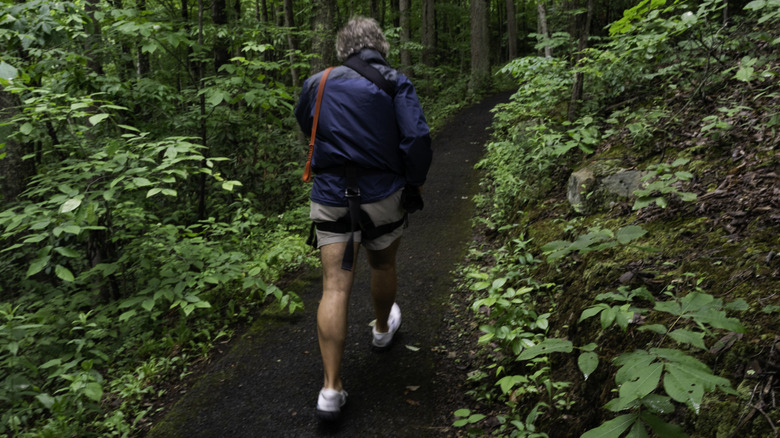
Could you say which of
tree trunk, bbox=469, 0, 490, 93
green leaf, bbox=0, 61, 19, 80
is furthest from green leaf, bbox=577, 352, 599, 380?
tree trunk, bbox=469, 0, 490, 93

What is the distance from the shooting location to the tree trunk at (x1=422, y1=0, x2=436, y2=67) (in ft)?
51.0

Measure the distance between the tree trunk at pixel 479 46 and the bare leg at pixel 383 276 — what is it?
543 inches

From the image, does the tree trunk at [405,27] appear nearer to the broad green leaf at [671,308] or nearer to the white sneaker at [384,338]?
the white sneaker at [384,338]

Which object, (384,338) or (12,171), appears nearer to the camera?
(384,338)

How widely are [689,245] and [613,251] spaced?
0.45m

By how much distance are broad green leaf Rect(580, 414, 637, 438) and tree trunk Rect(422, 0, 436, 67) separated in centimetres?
1586

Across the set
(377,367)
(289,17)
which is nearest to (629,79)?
(377,367)

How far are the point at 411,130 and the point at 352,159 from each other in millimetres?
413

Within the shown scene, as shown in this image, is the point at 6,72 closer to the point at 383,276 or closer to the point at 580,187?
the point at 383,276

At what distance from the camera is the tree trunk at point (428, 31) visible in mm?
15547

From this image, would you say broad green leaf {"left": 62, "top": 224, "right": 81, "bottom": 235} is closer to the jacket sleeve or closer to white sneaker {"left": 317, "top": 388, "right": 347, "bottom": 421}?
white sneaker {"left": 317, "top": 388, "right": 347, "bottom": 421}

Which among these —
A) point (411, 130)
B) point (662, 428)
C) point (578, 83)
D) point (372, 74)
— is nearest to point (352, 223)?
point (411, 130)

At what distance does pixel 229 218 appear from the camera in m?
6.54

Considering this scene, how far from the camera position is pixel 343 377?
318 centimetres
